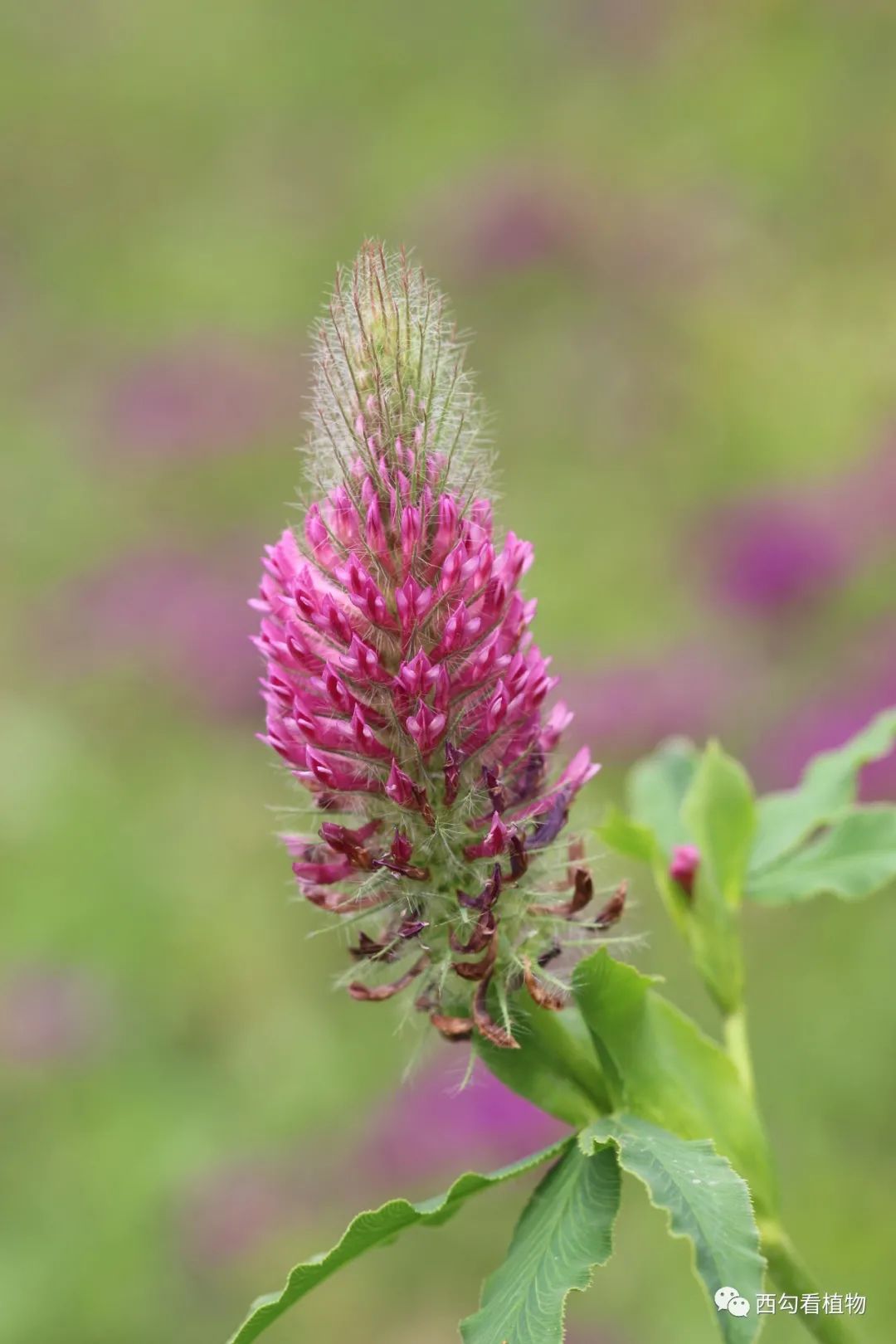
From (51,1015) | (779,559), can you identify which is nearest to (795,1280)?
(51,1015)

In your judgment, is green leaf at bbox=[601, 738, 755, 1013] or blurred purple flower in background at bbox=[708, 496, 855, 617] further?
blurred purple flower in background at bbox=[708, 496, 855, 617]

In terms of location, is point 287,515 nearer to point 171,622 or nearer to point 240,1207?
point 171,622

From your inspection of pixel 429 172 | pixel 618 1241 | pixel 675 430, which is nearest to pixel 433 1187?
pixel 618 1241

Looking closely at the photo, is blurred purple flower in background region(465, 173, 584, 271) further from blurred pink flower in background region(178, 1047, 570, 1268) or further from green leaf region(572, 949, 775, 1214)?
green leaf region(572, 949, 775, 1214)

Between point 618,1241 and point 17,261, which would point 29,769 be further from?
point 17,261

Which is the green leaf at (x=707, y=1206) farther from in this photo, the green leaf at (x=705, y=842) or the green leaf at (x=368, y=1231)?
the green leaf at (x=705, y=842)

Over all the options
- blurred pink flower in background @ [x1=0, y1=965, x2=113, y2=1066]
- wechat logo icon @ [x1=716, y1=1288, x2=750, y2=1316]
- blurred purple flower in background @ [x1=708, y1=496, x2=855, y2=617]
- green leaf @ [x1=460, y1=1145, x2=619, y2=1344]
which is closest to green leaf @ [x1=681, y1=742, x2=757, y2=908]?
green leaf @ [x1=460, y1=1145, x2=619, y2=1344]
